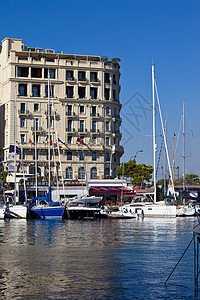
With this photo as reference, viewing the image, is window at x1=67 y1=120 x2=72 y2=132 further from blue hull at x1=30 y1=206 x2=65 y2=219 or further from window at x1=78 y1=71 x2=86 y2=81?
blue hull at x1=30 y1=206 x2=65 y2=219

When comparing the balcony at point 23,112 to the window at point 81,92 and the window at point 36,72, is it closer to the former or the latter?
the window at point 36,72

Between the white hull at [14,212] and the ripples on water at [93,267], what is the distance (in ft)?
86.3

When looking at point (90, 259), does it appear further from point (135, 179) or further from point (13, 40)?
point (13, 40)

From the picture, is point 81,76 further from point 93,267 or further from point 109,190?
point 93,267

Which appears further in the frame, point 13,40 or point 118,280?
point 13,40

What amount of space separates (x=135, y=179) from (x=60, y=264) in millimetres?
76295

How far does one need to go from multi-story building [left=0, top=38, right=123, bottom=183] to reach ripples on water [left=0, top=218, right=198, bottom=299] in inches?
2650

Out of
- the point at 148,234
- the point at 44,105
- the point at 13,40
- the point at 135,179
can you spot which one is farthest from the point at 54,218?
the point at 13,40

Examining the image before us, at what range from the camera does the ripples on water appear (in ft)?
68.7

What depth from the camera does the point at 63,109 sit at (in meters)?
112

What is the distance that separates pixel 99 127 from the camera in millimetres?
113000

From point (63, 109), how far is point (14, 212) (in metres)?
45.4

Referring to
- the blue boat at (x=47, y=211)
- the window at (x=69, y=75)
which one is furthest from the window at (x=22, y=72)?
the blue boat at (x=47, y=211)

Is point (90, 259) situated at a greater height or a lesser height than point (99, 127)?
lesser
